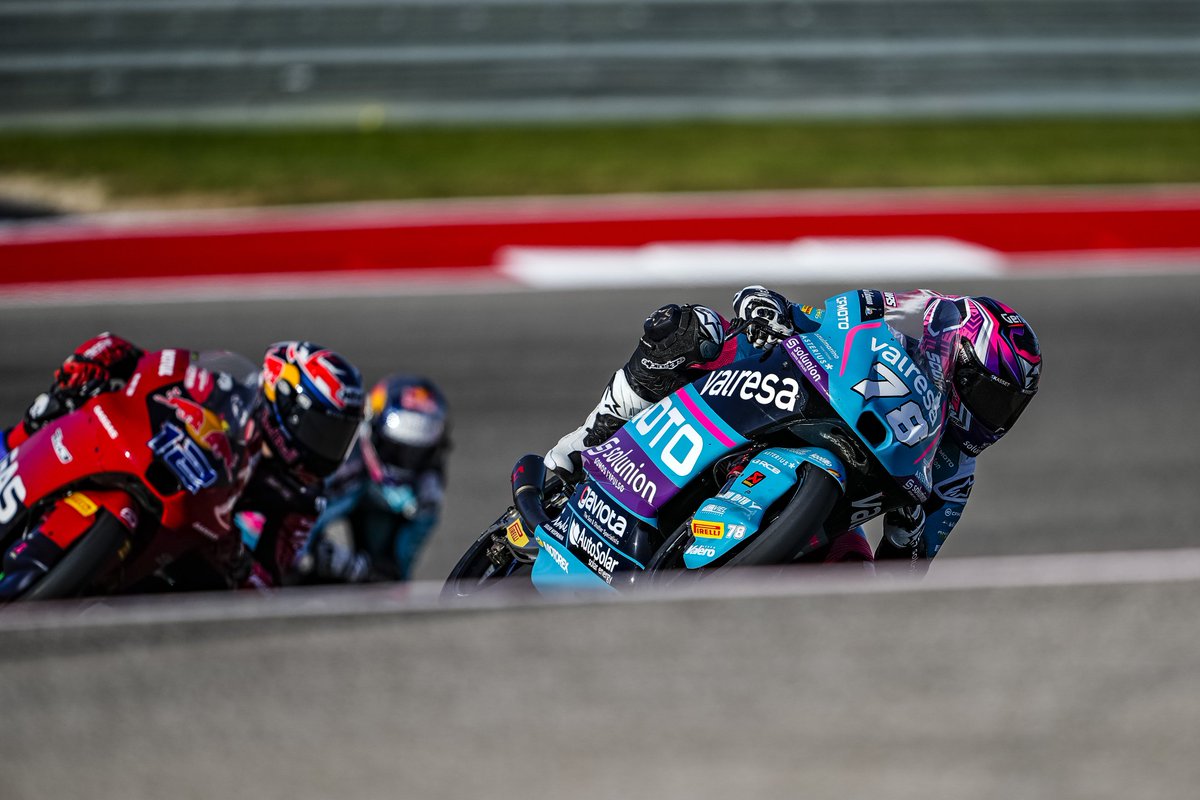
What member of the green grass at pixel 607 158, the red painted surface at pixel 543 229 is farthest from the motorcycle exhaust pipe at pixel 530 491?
the green grass at pixel 607 158

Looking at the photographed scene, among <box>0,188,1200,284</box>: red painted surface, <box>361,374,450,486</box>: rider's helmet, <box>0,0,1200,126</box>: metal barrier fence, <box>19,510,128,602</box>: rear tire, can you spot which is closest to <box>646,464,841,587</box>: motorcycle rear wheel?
<box>19,510,128,602</box>: rear tire

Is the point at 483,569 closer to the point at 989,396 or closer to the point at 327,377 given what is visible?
the point at 327,377

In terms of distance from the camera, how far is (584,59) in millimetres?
15953

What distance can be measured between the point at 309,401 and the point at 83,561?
1117 millimetres

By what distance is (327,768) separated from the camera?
343 cm

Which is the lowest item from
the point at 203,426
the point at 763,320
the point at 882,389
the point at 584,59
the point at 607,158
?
the point at 607,158

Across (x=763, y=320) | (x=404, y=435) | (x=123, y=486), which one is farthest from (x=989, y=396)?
(x=404, y=435)

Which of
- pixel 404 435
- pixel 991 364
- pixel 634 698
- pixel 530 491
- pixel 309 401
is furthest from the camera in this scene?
pixel 404 435

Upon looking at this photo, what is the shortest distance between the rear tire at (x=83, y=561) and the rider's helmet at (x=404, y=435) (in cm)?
243

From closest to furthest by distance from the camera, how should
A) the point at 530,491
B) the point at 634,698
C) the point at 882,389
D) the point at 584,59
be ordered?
the point at 634,698, the point at 882,389, the point at 530,491, the point at 584,59

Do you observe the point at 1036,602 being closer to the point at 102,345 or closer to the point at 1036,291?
the point at 102,345

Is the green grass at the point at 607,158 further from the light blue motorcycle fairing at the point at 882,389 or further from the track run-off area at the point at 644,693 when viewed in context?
the track run-off area at the point at 644,693

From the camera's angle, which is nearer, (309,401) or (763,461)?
(763,461)

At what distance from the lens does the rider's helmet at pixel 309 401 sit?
Result: 5.52m
